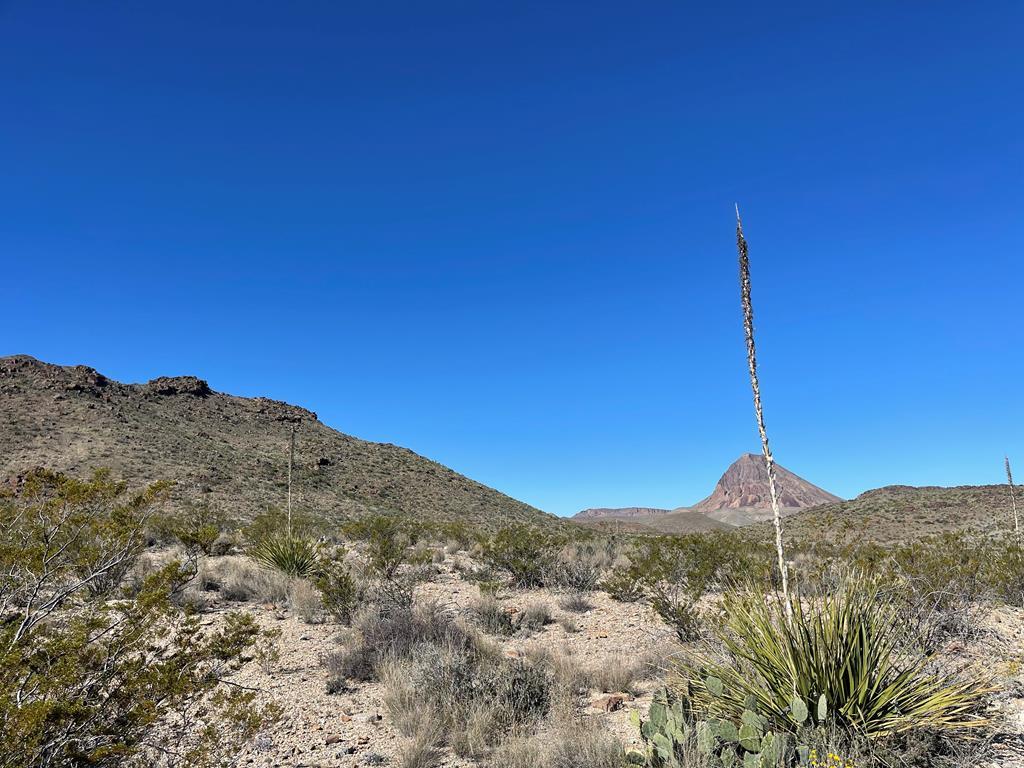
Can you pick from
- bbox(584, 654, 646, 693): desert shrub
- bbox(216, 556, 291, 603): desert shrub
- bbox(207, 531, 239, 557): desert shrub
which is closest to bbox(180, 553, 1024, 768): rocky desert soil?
bbox(584, 654, 646, 693): desert shrub

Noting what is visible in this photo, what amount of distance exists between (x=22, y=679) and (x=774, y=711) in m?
5.04

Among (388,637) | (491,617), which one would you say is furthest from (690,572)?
(388,637)

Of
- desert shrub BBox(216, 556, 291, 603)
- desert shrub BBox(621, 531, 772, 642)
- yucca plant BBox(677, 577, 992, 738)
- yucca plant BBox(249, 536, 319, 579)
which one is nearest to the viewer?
yucca plant BBox(677, 577, 992, 738)

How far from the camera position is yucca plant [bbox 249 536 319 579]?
41.1 ft

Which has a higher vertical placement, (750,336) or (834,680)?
(750,336)

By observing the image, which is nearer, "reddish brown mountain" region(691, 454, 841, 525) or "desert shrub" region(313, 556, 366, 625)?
"desert shrub" region(313, 556, 366, 625)

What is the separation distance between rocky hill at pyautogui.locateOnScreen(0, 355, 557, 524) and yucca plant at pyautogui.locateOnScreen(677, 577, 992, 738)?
26850mm

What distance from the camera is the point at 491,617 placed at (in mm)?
9508

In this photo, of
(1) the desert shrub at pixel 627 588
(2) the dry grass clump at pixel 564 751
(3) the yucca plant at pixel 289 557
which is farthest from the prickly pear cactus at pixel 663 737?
(3) the yucca plant at pixel 289 557

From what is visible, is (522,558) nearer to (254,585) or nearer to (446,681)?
(254,585)

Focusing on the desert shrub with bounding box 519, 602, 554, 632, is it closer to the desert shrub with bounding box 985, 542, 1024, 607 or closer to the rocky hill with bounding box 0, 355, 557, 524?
the desert shrub with bounding box 985, 542, 1024, 607

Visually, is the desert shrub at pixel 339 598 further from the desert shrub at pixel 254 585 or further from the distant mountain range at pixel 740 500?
the distant mountain range at pixel 740 500

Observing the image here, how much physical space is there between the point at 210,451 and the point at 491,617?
38224 millimetres

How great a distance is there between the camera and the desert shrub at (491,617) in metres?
9.20
